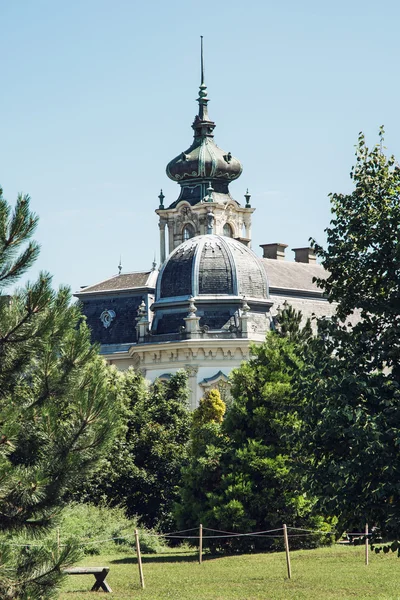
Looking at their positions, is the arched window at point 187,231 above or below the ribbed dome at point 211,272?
above

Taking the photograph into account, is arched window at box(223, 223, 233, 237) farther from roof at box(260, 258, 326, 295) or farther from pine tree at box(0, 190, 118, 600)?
pine tree at box(0, 190, 118, 600)

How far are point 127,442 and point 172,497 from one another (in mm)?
2880

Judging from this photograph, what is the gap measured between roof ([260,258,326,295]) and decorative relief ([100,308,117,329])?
11.7m

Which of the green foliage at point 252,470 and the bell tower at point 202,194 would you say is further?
the bell tower at point 202,194

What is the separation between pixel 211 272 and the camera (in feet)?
287

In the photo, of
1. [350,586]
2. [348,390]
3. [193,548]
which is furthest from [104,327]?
[348,390]

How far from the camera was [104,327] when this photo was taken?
105125 millimetres

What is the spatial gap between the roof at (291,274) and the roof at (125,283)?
906cm

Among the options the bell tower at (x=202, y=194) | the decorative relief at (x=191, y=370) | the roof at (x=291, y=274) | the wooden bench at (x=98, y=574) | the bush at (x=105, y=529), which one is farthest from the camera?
the bell tower at (x=202, y=194)

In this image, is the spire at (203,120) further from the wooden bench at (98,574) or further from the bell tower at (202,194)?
the wooden bench at (98,574)

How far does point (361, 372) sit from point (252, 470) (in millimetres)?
17480

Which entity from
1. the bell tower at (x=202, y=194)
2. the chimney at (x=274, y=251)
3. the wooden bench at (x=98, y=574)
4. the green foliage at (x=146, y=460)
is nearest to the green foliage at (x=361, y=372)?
the wooden bench at (x=98, y=574)

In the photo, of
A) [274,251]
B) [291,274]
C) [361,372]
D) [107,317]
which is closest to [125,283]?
[107,317]

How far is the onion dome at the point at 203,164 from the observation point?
463 ft
